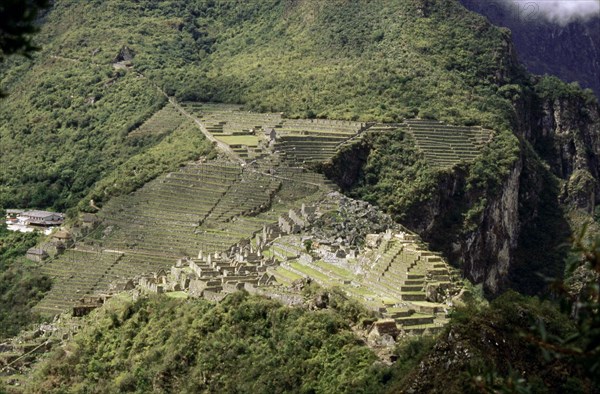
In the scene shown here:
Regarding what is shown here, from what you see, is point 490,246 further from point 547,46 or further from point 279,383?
point 547,46

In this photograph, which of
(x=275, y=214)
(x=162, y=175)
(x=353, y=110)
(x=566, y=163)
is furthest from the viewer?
(x=566, y=163)

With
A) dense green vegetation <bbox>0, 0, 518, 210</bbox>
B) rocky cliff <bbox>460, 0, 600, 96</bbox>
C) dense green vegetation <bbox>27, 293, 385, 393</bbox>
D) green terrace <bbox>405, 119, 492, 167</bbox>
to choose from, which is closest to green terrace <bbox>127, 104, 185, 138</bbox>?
dense green vegetation <bbox>0, 0, 518, 210</bbox>

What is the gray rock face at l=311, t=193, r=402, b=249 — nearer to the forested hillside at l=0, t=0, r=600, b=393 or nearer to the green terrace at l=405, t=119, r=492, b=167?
the forested hillside at l=0, t=0, r=600, b=393

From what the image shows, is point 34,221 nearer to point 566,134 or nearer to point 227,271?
point 227,271

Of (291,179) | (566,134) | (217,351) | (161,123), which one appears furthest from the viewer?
(566,134)

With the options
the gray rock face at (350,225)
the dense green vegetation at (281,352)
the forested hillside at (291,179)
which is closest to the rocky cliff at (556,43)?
the forested hillside at (291,179)

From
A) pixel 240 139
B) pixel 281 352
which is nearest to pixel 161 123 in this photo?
pixel 240 139

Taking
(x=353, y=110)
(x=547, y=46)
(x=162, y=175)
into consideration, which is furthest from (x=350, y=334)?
(x=547, y=46)

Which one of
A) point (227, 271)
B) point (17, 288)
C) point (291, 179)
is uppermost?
point (291, 179)

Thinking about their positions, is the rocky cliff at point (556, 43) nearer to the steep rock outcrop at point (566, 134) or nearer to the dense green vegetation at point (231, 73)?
the dense green vegetation at point (231, 73)
